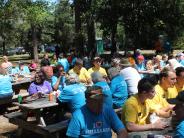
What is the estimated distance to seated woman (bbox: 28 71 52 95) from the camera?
9078mm

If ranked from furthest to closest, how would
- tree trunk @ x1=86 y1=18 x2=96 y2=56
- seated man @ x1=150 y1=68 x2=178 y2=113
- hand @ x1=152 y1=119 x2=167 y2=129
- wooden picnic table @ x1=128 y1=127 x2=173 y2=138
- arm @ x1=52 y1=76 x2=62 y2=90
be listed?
tree trunk @ x1=86 y1=18 x2=96 y2=56
arm @ x1=52 y1=76 x2=62 y2=90
seated man @ x1=150 y1=68 x2=178 y2=113
hand @ x1=152 y1=119 x2=167 y2=129
wooden picnic table @ x1=128 y1=127 x2=173 y2=138

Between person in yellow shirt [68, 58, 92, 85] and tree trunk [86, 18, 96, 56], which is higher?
tree trunk [86, 18, 96, 56]

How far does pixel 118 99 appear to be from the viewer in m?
8.62

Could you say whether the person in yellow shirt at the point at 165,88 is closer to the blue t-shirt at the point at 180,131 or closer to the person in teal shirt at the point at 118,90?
the person in teal shirt at the point at 118,90

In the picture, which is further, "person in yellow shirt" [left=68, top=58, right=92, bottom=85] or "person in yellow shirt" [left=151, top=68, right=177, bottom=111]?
"person in yellow shirt" [left=68, top=58, right=92, bottom=85]

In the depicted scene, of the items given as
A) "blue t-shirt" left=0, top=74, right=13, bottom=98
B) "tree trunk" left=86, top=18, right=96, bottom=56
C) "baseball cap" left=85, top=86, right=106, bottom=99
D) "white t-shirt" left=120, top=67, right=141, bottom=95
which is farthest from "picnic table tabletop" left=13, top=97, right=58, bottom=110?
"tree trunk" left=86, top=18, right=96, bottom=56

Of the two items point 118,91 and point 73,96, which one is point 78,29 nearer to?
point 118,91

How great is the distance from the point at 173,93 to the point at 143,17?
15764 mm

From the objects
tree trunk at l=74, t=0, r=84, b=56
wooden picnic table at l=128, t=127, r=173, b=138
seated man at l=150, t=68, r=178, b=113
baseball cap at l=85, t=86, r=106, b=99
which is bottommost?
wooden picnic table at l=128, t=127, r=173, b=138

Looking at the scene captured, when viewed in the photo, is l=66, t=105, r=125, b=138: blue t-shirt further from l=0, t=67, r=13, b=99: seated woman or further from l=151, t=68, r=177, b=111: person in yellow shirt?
l=0, t=67, r=13, b=99: seated woman

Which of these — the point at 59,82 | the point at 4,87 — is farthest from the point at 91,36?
the point at 59,82

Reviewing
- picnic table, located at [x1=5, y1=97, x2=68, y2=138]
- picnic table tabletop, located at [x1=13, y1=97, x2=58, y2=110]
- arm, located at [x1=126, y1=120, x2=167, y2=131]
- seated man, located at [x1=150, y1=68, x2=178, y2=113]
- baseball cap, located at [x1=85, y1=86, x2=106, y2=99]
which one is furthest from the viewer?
picnic table tabletop, located at [x1=13, y1=97, x2=58, y2=110]

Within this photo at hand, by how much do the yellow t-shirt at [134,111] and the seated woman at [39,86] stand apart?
3.67 metres

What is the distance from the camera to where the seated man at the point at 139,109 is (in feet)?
18.3
